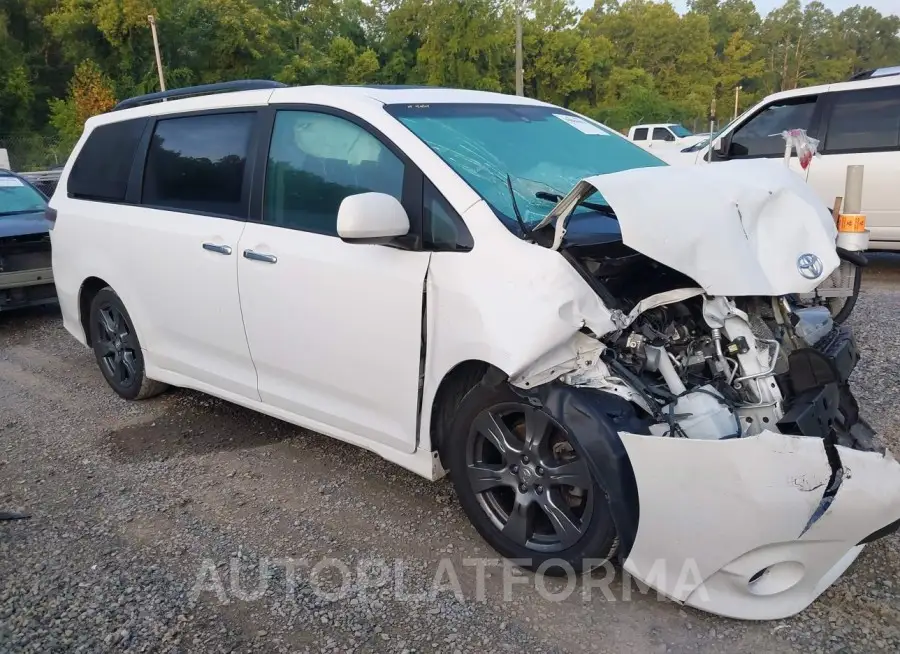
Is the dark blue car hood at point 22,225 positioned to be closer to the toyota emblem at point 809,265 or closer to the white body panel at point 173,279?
the white body panel at point 173,279

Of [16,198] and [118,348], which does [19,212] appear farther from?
[118,348]

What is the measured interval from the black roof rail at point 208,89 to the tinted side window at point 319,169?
457 millimetres

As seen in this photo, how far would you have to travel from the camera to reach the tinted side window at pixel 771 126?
799 cm

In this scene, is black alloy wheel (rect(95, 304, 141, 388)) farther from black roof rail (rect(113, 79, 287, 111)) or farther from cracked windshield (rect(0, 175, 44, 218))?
→ cracked windshield (rect(0, 175, 44, 218))

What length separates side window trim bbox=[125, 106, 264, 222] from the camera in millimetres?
3699

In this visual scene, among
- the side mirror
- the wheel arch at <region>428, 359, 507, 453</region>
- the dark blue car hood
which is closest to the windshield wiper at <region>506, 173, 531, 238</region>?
the side mirror

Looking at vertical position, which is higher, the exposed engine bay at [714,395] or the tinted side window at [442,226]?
the tinted side window at [442,226]

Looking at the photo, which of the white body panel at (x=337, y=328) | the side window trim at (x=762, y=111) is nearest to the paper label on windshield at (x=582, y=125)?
Result: the white body panel at (x=337, y=328)

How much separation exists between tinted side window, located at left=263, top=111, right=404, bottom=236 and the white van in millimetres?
5017

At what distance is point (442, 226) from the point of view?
116 inches

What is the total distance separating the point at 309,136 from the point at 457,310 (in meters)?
1.22

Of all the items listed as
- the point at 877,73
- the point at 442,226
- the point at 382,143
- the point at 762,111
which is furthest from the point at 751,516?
the point at 877,73

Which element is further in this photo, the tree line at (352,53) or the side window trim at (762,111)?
the tree line at (352,53)

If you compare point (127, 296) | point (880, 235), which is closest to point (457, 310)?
point (127, 296)
